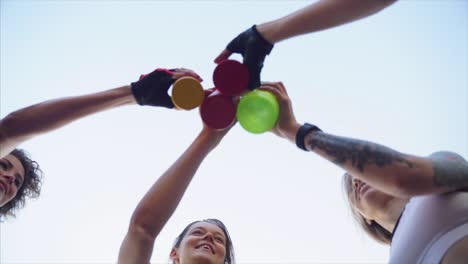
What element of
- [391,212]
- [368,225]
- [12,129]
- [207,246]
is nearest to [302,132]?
[391,212]

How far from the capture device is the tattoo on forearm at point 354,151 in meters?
2.39

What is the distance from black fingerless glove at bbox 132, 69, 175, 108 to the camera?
3092 millimetres

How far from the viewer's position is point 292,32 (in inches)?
115

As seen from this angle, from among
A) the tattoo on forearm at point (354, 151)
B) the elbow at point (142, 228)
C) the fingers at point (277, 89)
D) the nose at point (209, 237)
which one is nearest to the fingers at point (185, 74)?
the fingers at point (277, 89)

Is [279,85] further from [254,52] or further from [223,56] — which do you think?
[223,56]

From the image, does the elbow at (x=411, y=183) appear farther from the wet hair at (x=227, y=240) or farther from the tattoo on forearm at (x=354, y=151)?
the wet hair at (x=227, y=240)

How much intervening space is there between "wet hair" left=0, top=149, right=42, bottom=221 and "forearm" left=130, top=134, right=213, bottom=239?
2.04m

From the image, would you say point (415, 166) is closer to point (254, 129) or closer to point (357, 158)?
point (357, 158)

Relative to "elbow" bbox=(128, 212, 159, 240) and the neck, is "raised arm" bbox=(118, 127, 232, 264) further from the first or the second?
the neck

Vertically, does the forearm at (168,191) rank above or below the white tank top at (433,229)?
above

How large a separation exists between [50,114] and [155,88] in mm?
858

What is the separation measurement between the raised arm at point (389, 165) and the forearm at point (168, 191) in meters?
0.95

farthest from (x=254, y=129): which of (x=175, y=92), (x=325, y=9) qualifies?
(x=325, y=9)

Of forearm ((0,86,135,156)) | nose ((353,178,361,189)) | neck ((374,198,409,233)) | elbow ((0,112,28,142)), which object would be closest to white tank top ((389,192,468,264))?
neck ((374,198,409,233))
